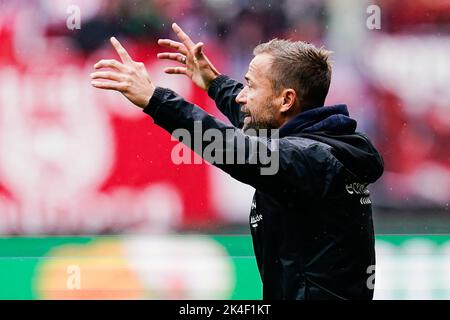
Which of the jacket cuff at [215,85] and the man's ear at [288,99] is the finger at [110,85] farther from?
the jacket cuff at [215,85]

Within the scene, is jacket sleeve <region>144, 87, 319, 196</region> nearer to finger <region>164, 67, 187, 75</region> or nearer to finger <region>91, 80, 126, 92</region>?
finger <region>91, 80, 126, 92</region>

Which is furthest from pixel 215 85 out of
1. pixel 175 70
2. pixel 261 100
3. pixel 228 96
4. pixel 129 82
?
pixel 129 82

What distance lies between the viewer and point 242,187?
19.5 feet

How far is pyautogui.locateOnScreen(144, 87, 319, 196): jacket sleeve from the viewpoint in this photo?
2428 mm

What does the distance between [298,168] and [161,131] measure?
3.56 m

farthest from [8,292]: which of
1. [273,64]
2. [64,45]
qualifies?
[273,64]

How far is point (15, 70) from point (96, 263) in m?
1.39

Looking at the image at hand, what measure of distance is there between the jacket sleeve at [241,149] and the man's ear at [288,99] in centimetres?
26

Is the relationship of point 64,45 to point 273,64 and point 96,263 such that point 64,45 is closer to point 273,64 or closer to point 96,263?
point 96,263

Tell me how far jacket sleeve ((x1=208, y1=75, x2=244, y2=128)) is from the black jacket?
26.1 inches

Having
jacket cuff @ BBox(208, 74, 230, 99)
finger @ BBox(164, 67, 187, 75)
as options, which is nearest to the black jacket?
finger @ BBox(164, 67, 187, 75)

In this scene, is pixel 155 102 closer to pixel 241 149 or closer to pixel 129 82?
pixel 129 82

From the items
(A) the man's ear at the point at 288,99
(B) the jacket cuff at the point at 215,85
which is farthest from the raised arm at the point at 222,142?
(B) the jacket cuff at the point at 215,85

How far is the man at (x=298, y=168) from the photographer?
2467 millimetres
